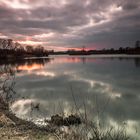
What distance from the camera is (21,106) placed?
11.8 m

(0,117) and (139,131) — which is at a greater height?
(0,117)

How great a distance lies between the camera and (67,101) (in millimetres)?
13250

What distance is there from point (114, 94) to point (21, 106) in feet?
25.4

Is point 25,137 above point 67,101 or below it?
above

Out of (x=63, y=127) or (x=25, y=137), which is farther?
(x=63, y=127)

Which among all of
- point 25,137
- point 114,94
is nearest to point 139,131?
point 25,137

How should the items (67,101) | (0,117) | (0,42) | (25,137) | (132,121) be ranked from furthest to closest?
(0,42), (67,101), (132,121), (0,117), (25,137)

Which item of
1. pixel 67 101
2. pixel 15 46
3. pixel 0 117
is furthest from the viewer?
pixel 15 46

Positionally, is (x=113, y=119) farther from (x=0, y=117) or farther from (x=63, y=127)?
(x=0, y=117)

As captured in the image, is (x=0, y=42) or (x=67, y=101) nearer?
(x=67, y=101)

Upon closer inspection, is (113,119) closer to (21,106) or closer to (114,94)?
(21,106)

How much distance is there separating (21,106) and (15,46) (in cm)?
12916

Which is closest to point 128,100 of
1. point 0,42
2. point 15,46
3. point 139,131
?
point 139,131

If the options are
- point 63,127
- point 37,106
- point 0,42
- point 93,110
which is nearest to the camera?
point 63,127
